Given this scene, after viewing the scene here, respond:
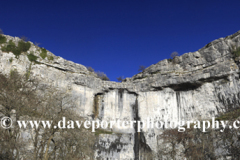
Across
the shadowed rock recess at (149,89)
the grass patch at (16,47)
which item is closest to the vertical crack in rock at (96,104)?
the shadowed rock recess at (149,89)

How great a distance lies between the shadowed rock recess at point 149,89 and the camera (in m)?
28.8

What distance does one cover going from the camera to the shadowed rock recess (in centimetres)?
2877

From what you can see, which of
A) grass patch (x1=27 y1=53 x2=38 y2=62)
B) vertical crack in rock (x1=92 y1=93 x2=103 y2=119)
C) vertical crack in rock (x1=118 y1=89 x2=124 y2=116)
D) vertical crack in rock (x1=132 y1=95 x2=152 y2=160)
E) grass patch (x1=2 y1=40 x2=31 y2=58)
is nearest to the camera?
grass patch (x1=2 y1=40 x2=31 y2=58)

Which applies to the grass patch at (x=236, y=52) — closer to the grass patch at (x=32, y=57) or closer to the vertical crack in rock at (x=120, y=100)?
the vertical crack in rock at (x=120, y=100)

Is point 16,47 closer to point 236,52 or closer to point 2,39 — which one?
point 2,39

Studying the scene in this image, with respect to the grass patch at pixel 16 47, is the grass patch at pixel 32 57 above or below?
below

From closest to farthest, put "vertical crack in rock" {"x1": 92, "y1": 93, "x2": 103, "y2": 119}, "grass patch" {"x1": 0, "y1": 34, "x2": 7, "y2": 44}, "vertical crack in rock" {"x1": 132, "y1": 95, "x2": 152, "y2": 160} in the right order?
"grass patch" {"x1": 0, "y1": 34, "x2": 7, "y2": 44}
"vertical crack in rock" {"x1": 132, "y1": 95, "x2": 152, "y2": 160}
"vertical crack in rock" {"x1": 92, "y1": 93, "x2": 103, "y2": 119}

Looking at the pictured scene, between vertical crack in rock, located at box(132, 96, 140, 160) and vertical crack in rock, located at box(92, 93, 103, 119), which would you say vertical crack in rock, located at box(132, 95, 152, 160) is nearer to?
vertical crack in rock, located at box(132, 96, 140, 160)

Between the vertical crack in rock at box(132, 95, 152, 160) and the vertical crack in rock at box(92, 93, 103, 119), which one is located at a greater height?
the vertical crack in rock at box(92, 93, 103, 119)

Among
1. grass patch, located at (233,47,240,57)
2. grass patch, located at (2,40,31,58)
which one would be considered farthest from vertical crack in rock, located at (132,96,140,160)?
grass patch, located at (2,40,31,58)

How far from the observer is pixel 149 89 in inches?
1373

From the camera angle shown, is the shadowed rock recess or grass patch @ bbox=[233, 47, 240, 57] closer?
grass patch @ bbox=[233, 47, 240, 57]

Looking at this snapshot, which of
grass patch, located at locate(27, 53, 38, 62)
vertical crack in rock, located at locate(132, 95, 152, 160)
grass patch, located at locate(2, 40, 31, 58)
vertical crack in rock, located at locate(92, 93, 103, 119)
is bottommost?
vertical crack in rock, located at locate(132, 95, 152, 160)

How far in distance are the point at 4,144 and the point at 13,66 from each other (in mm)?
18303
